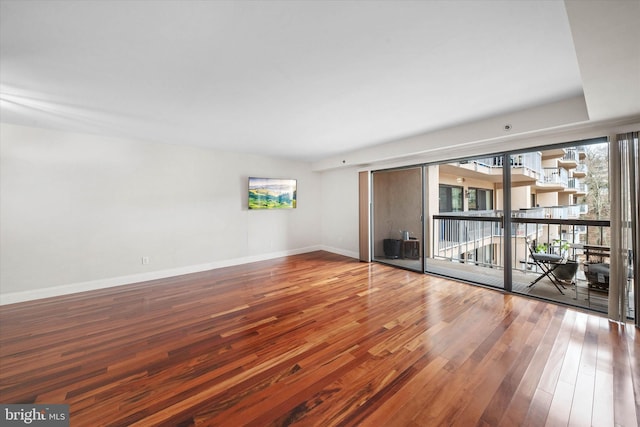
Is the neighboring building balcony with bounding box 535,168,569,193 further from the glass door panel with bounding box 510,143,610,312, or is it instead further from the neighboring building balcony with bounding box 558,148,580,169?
the neighboring building balcony with bounding box 558,148,580,169

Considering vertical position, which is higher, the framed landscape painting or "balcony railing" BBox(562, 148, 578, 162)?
"balcony railing" BBox(562, 148, 578, 162)

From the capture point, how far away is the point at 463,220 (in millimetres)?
5086

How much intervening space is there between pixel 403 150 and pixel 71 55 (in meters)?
4.23

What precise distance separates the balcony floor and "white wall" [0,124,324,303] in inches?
158

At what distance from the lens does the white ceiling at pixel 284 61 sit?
1415 mm

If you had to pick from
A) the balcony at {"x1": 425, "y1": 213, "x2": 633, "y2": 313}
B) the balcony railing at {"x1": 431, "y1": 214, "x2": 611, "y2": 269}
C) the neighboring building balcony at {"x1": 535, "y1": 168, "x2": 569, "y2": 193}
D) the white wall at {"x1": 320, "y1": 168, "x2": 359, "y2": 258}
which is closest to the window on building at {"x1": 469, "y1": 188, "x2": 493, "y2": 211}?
the balcony at {"x1": 425, "y1": 213, "x2": 633, "y2": 313}

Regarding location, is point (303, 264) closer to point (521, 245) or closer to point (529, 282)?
point (529, 282)

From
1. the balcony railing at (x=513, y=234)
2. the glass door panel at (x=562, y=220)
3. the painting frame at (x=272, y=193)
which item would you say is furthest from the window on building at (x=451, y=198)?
the painting frame at (x=272, y=193)

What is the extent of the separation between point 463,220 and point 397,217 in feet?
5.06

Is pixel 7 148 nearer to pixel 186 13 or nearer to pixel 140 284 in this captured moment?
pixel 140 284

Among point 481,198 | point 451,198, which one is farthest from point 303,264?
point 481,198

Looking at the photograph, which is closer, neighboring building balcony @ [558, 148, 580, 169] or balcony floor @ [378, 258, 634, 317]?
balcony floor @ [378, 258, 634, 317]

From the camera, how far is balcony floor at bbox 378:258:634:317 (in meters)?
3.02

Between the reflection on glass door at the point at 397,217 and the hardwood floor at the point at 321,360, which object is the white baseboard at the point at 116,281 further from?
the reflection on glass door at the point at 397,217
